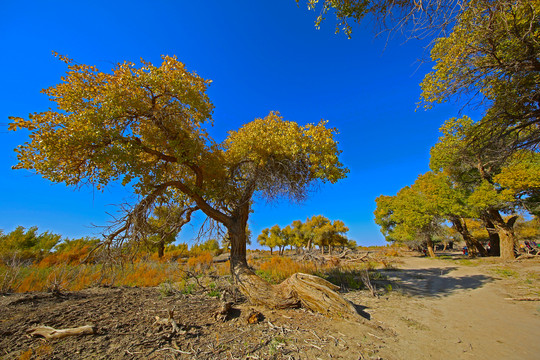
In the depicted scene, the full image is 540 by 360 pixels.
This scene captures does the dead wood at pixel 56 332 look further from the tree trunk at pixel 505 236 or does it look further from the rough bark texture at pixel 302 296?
the tree trunk at pixel 505 236

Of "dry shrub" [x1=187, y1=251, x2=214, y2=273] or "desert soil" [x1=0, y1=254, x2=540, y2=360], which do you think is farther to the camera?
"dry shrub" [x1=187, y1=251, x2=214, y2=273]

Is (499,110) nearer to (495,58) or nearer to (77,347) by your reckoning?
(495,58)

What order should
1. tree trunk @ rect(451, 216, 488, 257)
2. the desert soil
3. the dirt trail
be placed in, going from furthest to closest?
tree trunk @ rect(451, 216, 488, 257) → the dirt trail → the desert soil

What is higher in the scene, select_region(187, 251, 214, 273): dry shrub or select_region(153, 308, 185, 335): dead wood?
select_region(153, 308, 185, 335): dead wood

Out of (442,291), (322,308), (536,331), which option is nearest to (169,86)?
(322,308)

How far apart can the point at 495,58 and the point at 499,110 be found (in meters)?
1.59

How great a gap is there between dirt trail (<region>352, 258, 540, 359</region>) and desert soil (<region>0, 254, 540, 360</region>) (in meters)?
0.02

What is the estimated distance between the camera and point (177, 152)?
6215 mm

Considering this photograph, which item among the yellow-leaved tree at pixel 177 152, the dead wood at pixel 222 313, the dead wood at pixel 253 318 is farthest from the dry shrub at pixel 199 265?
the dead wood at pixel 253 318

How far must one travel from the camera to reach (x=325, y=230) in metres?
31.4

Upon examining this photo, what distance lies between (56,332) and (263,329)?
3.41 m

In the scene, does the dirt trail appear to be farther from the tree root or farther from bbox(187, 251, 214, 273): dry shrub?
bbox(187, 251, 214, 273): dry shrub

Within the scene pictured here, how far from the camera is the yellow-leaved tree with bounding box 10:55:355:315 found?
4957 millimetres

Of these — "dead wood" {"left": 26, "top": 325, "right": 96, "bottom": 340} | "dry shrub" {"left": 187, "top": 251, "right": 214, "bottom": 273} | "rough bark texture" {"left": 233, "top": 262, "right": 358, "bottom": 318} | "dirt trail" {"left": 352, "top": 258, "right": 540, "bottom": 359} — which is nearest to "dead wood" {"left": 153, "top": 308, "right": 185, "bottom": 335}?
"dead wood" {"left": 26, "top": 325, "right": 96, "bottom": 340}
